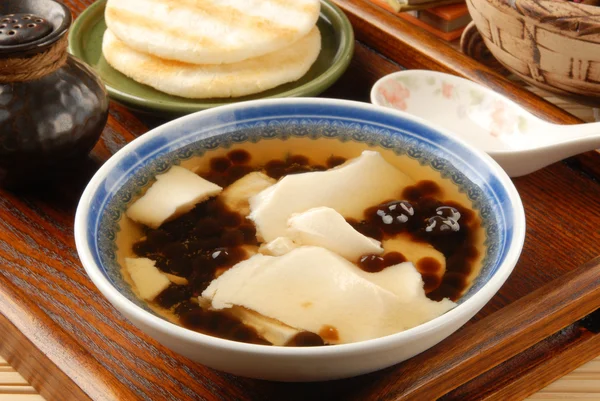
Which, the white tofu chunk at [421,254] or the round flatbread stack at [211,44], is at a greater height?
the round flatbread stack at [211,44]

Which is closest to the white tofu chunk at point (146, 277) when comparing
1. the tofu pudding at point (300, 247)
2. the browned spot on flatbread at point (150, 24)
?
the tofu pudding at point (300, 247)

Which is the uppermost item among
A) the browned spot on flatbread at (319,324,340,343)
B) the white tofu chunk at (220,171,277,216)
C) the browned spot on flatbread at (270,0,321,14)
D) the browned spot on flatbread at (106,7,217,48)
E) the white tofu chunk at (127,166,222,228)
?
the browned spot on flatbread at (106,7,217,48)

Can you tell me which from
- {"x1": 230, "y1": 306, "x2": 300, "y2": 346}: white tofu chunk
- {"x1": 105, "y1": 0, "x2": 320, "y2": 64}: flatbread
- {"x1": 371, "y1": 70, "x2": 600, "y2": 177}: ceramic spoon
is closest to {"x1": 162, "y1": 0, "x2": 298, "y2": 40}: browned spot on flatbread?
{"x1": 105, "y1": 0, "x2": 320, "y2": 64}: flatbread

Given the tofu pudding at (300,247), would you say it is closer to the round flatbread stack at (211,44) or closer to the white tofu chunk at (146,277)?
the white tofu chunk at (146,277)

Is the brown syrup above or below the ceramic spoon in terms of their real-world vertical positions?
above

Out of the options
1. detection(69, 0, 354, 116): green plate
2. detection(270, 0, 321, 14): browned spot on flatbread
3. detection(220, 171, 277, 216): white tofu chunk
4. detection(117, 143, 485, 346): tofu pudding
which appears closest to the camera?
detection(117, 143, 485, 346): tofu pudding

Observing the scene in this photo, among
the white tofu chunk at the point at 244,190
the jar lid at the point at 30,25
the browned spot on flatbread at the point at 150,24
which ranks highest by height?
the jar lid at the point at 30,25

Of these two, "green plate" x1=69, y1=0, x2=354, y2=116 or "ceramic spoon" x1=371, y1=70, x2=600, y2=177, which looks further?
"green plate" x1=69, y1=0, x2=354, y2=116

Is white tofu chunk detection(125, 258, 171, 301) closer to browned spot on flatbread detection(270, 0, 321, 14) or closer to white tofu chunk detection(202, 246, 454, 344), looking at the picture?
white tofu chunk detection(202, 246, 454, 344)

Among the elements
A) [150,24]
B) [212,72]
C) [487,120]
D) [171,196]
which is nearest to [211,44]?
[212,72]
